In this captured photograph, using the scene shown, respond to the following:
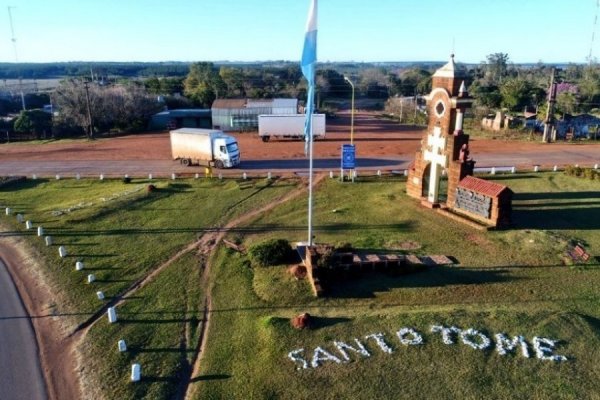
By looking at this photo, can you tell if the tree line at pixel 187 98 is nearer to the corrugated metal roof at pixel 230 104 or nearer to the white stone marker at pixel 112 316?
the corrugated metal roof at pixel 230 104

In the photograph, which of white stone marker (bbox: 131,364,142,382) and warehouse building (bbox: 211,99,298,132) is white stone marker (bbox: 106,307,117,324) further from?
warehouse building (bbox: 211,99,298,132)

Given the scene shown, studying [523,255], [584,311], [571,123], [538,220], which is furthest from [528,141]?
[584,311]

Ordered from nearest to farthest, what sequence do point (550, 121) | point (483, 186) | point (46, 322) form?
point (46, 322), point (483, 186), point (550, 121)

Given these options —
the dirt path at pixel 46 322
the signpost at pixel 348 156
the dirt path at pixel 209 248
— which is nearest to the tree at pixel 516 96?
the dirt path at pixel 209 248

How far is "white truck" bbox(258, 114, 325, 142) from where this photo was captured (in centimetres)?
5422

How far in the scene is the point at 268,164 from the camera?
43.7 meters

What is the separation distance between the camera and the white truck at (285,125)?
2135 inches

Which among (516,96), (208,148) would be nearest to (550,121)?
(516,96)

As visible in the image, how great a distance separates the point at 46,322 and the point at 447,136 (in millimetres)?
22767

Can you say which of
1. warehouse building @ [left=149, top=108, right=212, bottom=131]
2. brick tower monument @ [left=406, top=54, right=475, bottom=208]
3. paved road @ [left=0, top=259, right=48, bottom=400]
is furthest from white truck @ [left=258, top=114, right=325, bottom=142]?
paved road @ [left=0, top=259, right=48, bottom=400]

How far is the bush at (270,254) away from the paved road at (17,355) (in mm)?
9077

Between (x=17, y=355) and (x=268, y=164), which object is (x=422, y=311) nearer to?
(x=17, y=355)

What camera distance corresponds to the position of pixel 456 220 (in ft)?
87.4

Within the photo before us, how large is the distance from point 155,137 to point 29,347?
4804 centimetres
